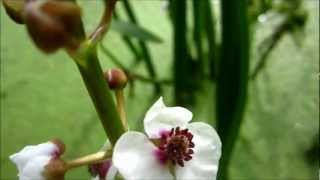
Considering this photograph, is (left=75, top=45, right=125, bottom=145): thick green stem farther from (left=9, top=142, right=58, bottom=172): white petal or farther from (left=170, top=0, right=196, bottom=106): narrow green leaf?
(left=170, top=0, right=196, bottom=106): narrow green leaf

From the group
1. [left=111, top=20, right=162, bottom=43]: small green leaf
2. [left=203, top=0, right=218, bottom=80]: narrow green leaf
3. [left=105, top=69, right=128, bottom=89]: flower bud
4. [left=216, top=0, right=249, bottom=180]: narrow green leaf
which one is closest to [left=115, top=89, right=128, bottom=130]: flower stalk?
[left=105, top=69, right=128, bottom=89]: flower bud

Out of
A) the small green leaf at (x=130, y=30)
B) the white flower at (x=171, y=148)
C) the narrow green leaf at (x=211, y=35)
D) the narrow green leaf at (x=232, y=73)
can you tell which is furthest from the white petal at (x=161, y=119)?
the narrow green leaf at (x=211, y=35)

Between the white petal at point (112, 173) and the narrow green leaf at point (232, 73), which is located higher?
the white petal at point (112, 173)

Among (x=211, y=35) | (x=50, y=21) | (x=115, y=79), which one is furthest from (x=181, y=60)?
(x=50, y=21)

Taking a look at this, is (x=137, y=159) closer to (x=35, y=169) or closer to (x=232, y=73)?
(x=35, y=169)

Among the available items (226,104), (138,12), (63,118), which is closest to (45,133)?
(63,118)

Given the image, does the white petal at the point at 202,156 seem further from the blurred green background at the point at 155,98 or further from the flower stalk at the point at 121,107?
the blurred green background at the point at 155,98
